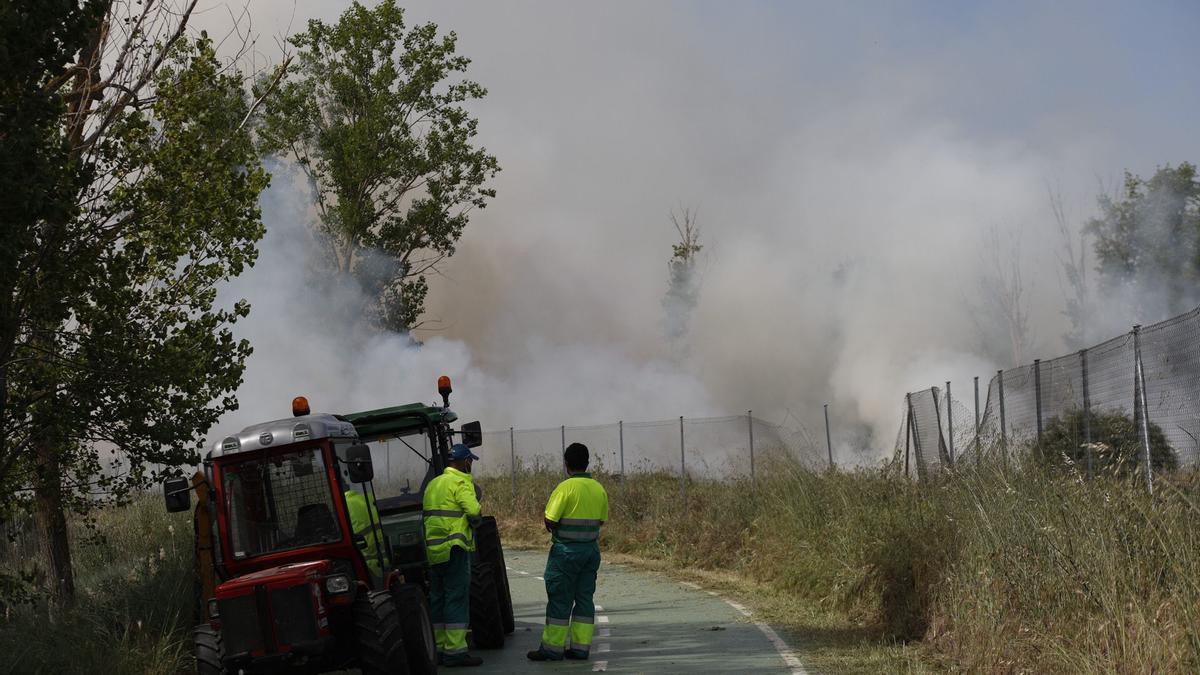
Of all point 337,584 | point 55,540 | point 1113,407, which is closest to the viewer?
point 337,584

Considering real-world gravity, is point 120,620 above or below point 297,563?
below

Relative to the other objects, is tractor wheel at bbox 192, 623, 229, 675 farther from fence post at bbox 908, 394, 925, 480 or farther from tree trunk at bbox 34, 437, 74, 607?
fence post at bbox 908, 394, 925, 480

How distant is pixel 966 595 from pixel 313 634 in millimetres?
5203

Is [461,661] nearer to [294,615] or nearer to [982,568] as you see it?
[294,615]

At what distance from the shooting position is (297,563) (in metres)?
10.4

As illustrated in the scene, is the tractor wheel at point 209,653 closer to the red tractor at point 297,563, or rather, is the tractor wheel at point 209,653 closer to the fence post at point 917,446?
the red tractor at point 297,563

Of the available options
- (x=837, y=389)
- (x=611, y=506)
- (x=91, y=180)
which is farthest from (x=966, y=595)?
(x=837, y=389)

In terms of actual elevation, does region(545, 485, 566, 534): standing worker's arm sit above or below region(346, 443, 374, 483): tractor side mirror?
below

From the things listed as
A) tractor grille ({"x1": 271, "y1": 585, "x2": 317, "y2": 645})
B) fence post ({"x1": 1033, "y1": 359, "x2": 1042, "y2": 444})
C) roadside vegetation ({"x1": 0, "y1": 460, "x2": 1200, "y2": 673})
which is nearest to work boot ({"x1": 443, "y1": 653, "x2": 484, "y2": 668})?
roadside vegetation ({"x1": 0, "y1": 460, "x2": 1200, "y2": 673})

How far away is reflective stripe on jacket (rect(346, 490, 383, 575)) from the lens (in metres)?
10.6

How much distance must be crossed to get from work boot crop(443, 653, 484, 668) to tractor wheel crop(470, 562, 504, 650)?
90 cm

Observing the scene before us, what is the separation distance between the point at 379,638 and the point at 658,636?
428 cm

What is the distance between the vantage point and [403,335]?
129ft

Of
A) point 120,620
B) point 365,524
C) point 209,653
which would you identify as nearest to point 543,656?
point 365,524
